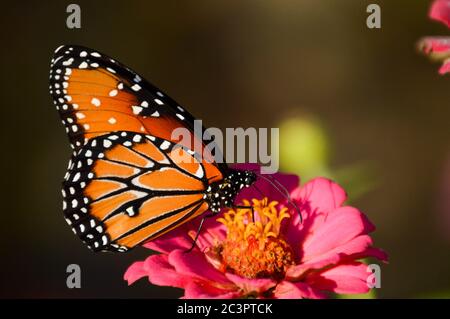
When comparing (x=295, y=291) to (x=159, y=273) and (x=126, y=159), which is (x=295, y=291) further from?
(x=126, y=159)

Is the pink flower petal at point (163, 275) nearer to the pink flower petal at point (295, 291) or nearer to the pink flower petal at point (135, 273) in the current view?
the pink flower petal at point (135, 273)

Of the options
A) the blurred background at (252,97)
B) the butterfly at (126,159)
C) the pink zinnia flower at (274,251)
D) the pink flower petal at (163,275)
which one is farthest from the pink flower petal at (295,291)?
the blurred background at (252,97)

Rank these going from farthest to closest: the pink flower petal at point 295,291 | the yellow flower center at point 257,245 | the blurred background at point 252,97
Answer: the blurred background at point 252,97 → the yellow flower center at point 257,245 → the pink flower petal at point 295,291

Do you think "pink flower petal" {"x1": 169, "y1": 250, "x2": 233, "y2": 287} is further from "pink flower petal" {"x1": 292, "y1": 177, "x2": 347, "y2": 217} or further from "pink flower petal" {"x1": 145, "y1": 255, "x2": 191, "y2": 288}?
"pink flower petal" {"x1": 292, "y1": 177, "x2": 347, "y2": 217}

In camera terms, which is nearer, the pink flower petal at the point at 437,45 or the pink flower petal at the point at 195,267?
the pink flower petal at the point at 437,45

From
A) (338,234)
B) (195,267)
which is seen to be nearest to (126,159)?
(195,267)

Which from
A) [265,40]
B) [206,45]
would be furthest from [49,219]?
[265,40]
